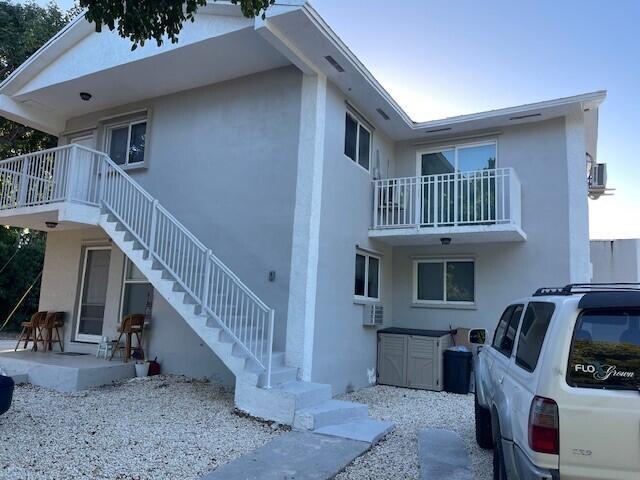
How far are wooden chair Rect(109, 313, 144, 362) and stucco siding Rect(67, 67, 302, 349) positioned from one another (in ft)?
6.85

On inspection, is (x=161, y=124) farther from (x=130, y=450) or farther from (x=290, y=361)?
(x=130, y=450)

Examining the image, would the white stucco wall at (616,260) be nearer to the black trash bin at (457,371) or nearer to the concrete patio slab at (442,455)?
the black trash bin at (457,371)

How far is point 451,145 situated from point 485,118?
1250 mm

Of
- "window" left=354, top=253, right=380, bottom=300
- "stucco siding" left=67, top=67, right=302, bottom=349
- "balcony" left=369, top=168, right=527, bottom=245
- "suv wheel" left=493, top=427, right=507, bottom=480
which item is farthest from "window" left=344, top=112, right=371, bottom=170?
"suv wheel" left=493, top=427, right=507, bottom=480

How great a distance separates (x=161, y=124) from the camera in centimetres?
1021

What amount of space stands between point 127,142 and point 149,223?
3.33 m

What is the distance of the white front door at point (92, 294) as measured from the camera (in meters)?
10.6

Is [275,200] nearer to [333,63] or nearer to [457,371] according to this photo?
[333,63]

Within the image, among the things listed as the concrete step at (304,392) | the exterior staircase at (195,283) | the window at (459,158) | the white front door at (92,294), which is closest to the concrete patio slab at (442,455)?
the exterior staircase at (195,283)

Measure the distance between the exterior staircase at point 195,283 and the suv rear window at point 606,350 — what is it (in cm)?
360

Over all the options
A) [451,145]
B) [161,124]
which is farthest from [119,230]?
[451,145]

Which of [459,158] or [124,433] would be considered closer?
[124,433]

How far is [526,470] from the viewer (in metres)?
2.84

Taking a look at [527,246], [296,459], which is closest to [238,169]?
[296,459]
